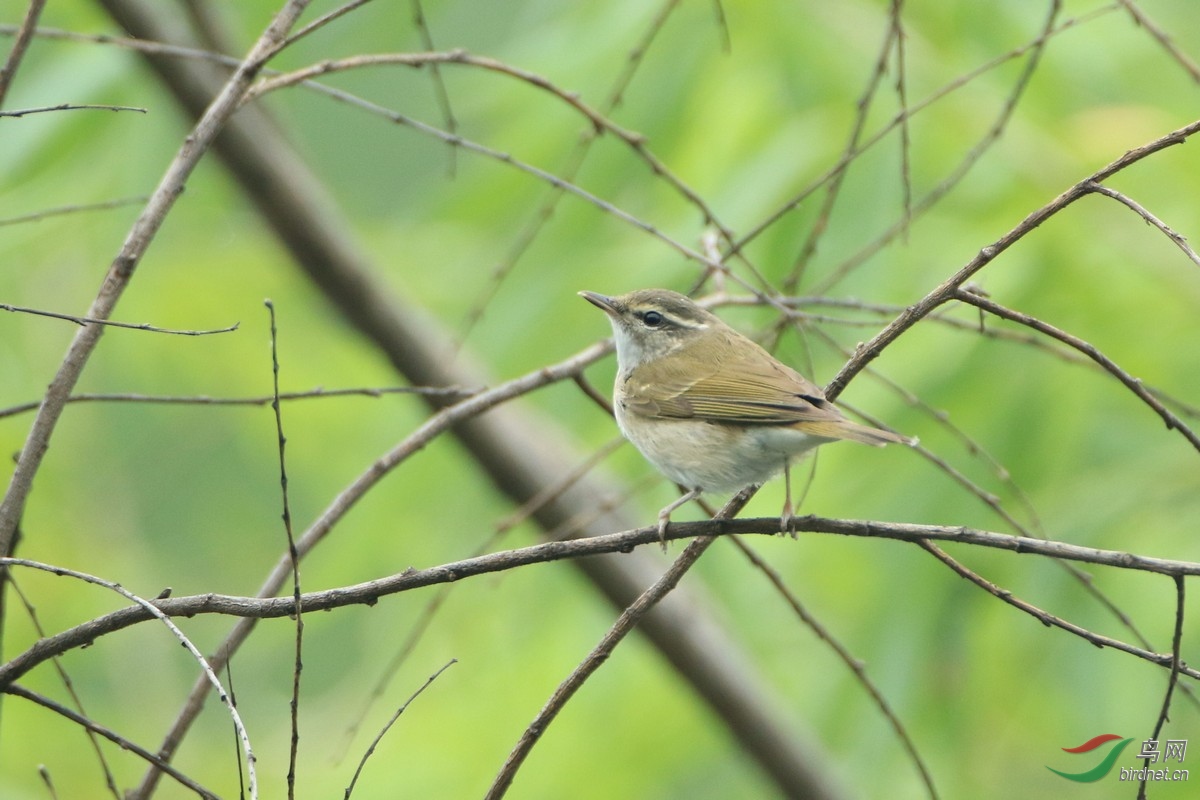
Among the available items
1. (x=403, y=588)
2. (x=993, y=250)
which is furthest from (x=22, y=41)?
(x=993, y=250)

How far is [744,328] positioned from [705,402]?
986 mm

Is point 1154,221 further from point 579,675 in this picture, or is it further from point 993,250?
point 579,675

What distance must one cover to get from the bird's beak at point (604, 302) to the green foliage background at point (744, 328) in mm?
130

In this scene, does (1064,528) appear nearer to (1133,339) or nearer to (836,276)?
(1133,339)

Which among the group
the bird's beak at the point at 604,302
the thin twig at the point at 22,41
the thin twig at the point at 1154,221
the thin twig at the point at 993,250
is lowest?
the thin twig at the point at 1154,221

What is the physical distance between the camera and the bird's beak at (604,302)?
17.7 ft

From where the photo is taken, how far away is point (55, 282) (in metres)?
7.46

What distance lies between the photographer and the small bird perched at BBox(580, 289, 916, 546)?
4.04 metres

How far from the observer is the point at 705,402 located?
181 inches

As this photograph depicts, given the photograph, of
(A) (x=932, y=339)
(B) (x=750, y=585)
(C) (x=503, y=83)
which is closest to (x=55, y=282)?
(C) (x=503, y=83)

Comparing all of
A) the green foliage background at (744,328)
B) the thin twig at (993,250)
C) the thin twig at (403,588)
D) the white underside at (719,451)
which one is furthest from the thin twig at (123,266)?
the white underside at (719,451)

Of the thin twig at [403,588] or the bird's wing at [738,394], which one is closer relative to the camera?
the thin twig at [403,588]

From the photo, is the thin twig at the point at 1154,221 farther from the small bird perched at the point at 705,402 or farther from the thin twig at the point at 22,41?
the thin twig at the point at 22,41

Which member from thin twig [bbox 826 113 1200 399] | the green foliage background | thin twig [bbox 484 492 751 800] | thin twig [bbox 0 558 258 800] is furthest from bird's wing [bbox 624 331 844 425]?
thin twig [bbox 0 558 258 800]
